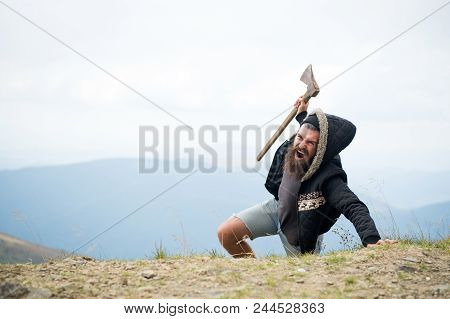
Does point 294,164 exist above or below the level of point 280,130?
below

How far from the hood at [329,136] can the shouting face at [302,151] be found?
0.28ft

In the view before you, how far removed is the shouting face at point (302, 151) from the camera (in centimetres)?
498

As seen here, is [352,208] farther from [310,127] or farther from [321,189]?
[310,127]

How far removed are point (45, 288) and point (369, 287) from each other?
2.36 metres

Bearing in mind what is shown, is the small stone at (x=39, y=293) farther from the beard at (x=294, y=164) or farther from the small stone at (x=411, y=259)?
the small stone at (x=411, y=259)

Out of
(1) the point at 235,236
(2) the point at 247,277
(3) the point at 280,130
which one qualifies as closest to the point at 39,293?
(2) the point at 247,277

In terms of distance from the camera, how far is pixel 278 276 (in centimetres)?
358

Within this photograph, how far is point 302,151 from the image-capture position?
504 centimetres

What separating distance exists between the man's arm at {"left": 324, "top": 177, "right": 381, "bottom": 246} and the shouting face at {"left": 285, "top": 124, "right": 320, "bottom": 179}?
1.14ft

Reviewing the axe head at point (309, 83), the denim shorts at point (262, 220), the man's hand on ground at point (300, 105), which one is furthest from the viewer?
the man's hand on ground at point (300, 105)

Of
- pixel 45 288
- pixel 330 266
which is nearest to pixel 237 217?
pixel 330 266

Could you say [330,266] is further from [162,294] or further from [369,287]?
[162,294]

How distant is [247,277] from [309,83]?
10.1 ft

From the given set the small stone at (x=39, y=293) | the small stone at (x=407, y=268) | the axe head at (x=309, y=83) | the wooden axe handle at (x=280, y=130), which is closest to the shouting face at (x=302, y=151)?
the wooden axe handle at (x=280, y=130)
